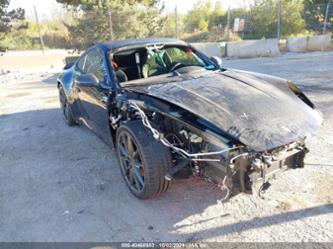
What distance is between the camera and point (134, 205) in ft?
9.99

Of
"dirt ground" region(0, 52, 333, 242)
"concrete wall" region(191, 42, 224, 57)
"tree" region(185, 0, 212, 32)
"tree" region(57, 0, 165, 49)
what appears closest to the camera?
"dirt ground" region(0, 52, 333, 242)

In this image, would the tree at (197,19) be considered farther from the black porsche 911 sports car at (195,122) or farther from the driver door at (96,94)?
the black porsche 911 sports car at (195,122)

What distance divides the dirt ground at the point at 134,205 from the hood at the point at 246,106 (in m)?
0.73

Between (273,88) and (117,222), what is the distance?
2.06 meters

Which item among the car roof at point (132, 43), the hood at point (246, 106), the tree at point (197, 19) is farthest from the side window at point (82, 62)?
the tree at point (197, 19)

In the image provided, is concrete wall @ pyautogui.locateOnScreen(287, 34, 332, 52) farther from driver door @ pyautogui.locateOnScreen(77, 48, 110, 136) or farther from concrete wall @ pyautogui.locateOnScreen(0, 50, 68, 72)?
driver door @ pyautogui.locateOnScreen(77, 48, 110, 136)

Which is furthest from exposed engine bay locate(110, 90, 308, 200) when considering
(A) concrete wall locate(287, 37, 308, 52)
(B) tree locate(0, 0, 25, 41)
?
(B) tree locate(0, 0, 25, 41)

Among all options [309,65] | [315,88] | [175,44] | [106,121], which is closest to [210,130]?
[106,121]

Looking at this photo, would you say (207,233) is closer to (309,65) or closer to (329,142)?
(329,142)

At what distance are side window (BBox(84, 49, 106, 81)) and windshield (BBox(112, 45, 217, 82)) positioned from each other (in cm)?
20

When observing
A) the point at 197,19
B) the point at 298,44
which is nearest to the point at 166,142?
the point at 298,44

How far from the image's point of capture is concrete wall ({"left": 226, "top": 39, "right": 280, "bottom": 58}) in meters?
14.3

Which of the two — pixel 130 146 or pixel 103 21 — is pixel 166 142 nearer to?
pixel 130 146

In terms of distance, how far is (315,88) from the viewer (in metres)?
6.74
